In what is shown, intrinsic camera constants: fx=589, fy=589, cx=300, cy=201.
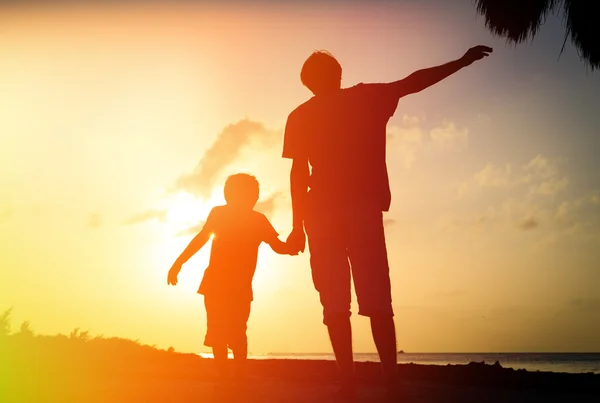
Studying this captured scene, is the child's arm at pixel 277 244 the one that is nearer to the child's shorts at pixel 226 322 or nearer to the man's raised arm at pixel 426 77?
the child's shorts at pixel 226 322

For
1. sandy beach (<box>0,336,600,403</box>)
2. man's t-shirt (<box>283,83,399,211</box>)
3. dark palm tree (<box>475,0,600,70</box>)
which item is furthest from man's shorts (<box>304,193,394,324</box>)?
dark palm tree (<box>475,0,600,70</box>)

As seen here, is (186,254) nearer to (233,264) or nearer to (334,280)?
(233,264)

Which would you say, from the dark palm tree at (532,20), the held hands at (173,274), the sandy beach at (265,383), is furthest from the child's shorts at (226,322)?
the dark palm tree at (532,20)

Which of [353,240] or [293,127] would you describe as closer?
[353,240]

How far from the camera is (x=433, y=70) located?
4.33 m

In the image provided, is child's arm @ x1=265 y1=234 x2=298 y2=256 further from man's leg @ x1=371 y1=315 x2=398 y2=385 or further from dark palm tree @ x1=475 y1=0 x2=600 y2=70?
dark palm tree @ x1=475 y1=0 x2=600 y2=70

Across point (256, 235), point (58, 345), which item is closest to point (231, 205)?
point (256, 235)

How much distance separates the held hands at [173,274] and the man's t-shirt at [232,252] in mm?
417

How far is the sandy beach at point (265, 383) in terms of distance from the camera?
4.26 m

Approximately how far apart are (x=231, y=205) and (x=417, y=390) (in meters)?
2.22

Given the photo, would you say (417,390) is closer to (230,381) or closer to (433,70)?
(230,381)

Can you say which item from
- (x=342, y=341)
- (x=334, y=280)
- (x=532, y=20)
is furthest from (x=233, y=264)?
(x=532, y=20)

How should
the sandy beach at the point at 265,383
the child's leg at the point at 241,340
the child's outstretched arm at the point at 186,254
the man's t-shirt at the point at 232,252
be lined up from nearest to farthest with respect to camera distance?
the sandy beach at the point at 265,383 < the child's leg at the point at 241,340 < the man's t-shirt at the point at 232,252 < the child's outstretched arm at the point at 186,254

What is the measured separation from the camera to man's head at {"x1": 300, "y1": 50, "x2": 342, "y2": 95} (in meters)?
4.45
